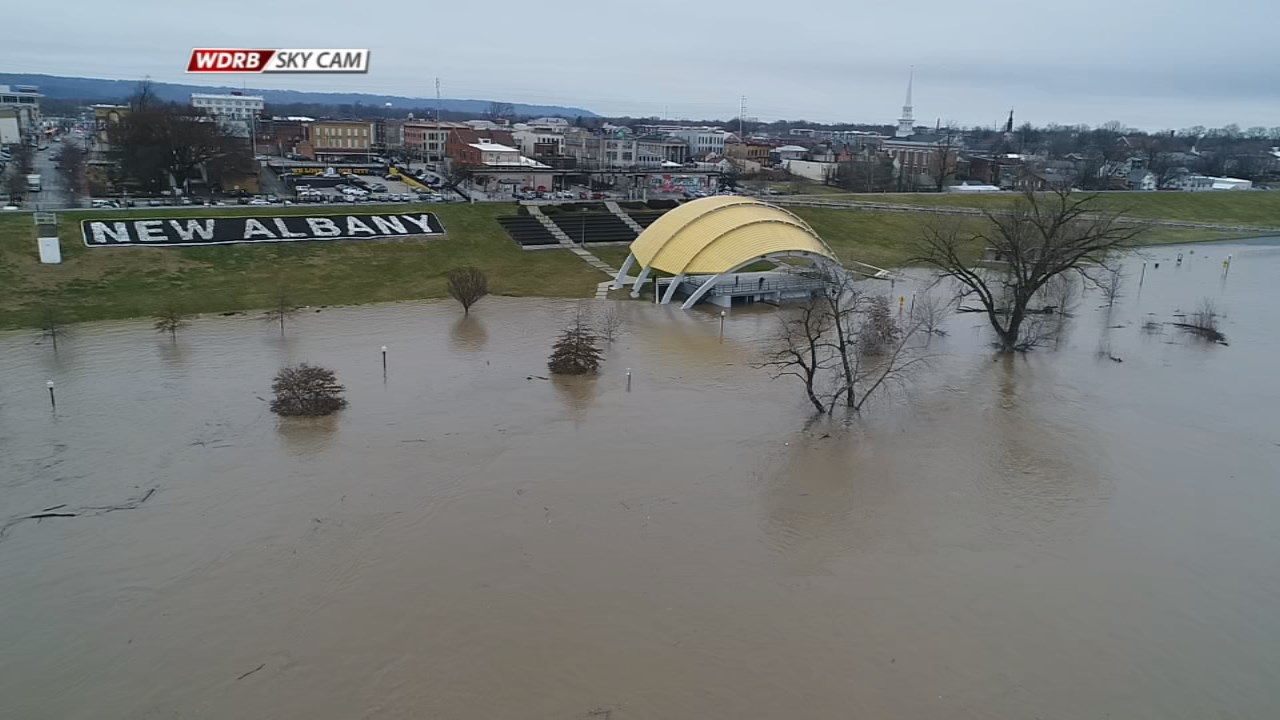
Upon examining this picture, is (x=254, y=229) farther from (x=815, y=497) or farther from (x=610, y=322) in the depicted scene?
(x=815, y=497)

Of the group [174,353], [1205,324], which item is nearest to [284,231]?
[174,353]

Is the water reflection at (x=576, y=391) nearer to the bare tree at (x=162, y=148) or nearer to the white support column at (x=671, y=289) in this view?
the white support column at (x=671, y=289)

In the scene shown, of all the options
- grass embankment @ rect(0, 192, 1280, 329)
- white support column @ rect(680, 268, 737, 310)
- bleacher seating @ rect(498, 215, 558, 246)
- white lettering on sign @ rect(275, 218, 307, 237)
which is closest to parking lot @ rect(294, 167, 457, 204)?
grass embankment @ rect(0, 192, 1280, 329)

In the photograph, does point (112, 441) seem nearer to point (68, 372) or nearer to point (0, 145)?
point (68, 372)

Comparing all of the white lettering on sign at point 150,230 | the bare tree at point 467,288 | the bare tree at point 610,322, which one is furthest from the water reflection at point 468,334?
the white lettering on sign at point 150,230

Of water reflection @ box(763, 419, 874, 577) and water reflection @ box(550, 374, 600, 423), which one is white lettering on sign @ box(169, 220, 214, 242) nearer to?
water reflection @ box(550, 374, 600, 423)

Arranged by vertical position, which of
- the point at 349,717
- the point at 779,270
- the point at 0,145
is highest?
the point at 0,145

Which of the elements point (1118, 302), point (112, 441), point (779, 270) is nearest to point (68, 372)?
point (112, 441)
